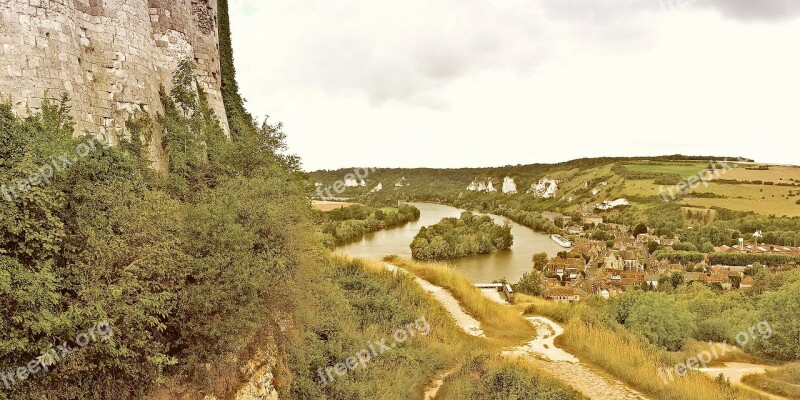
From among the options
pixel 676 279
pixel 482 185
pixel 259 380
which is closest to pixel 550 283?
pixel 676 279

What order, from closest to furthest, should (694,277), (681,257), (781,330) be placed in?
(781,330), (694,277), (681,257)

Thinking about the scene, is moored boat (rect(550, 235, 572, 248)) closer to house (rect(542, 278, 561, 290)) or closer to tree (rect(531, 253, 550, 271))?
tree (rect(531, 253, 550, 271))

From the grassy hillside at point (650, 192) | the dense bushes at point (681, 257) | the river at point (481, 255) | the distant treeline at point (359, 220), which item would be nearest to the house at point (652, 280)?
the river at point (481, 255)

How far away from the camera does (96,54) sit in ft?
29.1

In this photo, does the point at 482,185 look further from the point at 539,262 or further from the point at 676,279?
the point at 676,279

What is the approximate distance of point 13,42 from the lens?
720 centimetres

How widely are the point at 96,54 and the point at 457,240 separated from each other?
5506cm

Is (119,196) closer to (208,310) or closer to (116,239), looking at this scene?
(116,239)

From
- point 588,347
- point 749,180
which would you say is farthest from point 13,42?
point 749,180

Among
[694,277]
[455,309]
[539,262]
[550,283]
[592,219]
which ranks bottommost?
[694,277]

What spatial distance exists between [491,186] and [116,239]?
153800mm

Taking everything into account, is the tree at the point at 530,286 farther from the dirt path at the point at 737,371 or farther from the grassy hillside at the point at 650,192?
the grassy hillside at the point at 650,192

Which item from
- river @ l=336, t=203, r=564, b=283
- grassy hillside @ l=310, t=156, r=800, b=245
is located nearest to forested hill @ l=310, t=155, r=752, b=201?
grassy hillside @ l=310, t=156, r=800, b=245

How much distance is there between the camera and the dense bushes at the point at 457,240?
177 feet
